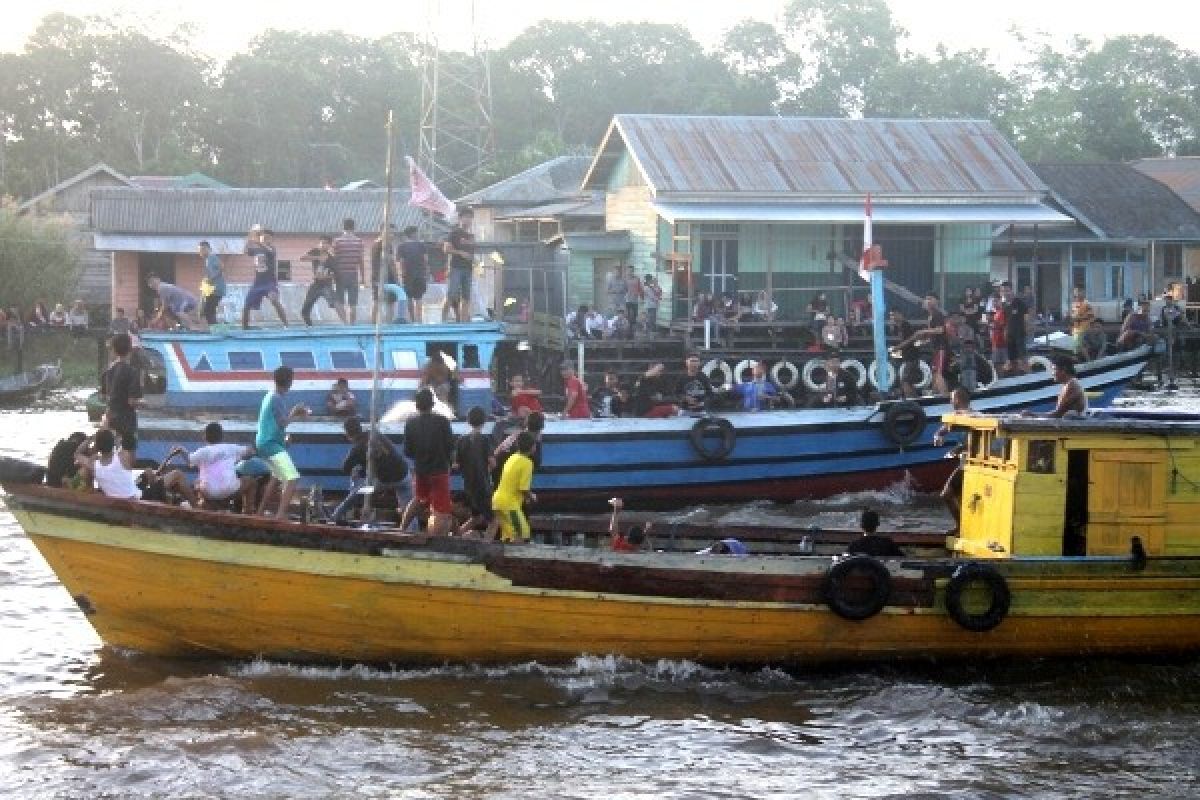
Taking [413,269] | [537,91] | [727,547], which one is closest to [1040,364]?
[413,269]

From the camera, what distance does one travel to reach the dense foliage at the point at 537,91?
67.6 m

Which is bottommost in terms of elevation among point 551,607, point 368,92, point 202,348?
point 551,607

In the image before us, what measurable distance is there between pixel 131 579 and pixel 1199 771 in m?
8.10

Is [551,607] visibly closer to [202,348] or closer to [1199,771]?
[1199,771]

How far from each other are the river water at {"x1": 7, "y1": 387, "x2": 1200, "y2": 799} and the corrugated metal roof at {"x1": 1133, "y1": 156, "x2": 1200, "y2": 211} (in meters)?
44.2

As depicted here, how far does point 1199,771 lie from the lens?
12742 mm

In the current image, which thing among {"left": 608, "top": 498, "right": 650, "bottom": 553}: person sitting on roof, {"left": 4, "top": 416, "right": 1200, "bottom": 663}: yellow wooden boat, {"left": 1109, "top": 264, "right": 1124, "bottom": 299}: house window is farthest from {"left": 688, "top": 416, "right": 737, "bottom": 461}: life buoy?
{"left": 1109, "top": 264, "right": 1124, "bottom": 299}: house window

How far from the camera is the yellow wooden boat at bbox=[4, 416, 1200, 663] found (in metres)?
13.9

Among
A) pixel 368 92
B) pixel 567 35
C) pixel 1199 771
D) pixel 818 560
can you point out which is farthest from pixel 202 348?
pixel 567 35

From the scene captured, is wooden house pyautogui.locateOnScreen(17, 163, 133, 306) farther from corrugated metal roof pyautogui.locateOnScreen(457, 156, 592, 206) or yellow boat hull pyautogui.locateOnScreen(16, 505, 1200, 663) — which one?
yellow boat hull pyautogui.locateOnScreen(16, 505, 1200, 663)

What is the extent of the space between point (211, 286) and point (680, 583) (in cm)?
1106

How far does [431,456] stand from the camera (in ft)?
49.8

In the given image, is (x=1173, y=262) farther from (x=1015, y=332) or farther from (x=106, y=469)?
(x=106, y=469)

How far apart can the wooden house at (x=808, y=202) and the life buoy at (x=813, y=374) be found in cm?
448
